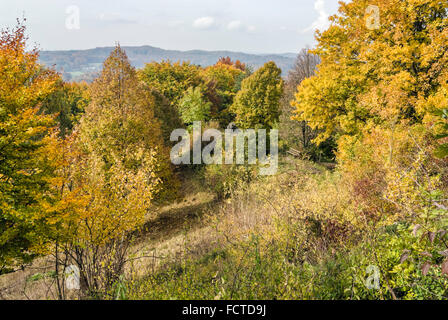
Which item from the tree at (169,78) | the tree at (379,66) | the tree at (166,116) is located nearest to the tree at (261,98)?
the tree at (166,116)

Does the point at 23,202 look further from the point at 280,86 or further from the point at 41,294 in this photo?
the point at 280,86

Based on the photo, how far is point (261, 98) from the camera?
94.0 feet

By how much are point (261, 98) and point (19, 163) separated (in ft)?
78.7

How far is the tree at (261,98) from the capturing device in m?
28.3

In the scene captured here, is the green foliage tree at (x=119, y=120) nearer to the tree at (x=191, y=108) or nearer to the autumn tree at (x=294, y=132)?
the autumn tree at (x=294, y=132)

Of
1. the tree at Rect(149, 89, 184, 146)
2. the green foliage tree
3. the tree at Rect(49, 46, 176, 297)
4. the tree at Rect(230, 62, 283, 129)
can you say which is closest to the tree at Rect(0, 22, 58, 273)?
the tree at Rect(49, 46, 176, 297)

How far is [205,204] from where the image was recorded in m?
20.4

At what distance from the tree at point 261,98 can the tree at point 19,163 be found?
22222mm

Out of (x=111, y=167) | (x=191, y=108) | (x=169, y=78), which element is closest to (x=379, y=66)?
(x=111, y=167)

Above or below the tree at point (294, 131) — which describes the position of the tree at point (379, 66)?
above

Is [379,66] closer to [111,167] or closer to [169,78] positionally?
[111,167]

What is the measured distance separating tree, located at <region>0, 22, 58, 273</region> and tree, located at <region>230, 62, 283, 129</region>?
22.2 meters
